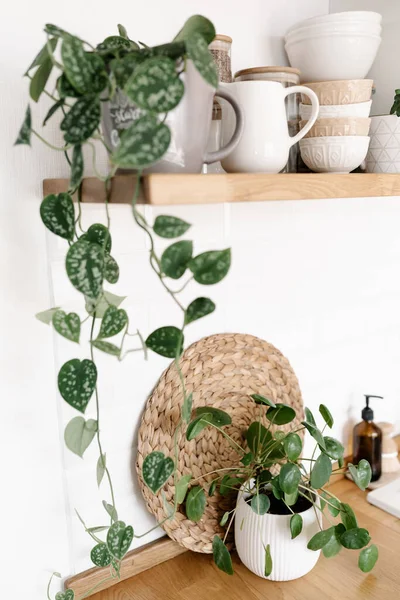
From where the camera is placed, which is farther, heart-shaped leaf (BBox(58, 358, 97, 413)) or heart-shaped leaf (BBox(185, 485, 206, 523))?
heart-shaped leaf (BBox(185, 485, 206, 523))

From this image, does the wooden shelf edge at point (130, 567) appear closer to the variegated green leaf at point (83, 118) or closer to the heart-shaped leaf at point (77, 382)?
the heart-shaped leaf at point (77, 382)

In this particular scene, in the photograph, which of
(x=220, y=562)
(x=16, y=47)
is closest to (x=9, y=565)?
(x=220, y=562)

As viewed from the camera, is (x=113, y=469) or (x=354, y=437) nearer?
(x=113, y=469)

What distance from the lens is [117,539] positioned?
0.77 metres

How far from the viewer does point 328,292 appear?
1.15 metres

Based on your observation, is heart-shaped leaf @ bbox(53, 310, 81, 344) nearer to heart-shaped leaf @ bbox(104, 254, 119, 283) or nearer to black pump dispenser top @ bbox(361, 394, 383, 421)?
heart-shaped leaf @ bbox(104, 254, 119, 283)

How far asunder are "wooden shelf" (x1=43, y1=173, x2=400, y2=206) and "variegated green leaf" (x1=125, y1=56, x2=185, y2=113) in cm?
7

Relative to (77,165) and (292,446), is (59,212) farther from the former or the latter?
(292,446)

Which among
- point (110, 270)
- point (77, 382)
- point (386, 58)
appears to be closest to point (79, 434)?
point (77, 382)

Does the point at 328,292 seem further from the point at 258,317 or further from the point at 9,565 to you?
the point at 9,565

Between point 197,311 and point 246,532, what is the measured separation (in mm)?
466

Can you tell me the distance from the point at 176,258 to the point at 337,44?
482 mm

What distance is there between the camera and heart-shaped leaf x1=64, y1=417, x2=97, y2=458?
2.36ft

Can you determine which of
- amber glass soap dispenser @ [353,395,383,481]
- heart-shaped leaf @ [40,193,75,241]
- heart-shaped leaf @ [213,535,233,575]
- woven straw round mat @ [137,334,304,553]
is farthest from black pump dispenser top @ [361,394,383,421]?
heart-shaped leaf @ [40,193,75,241]
